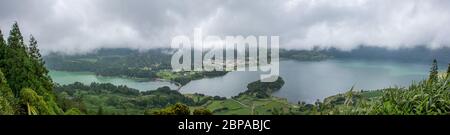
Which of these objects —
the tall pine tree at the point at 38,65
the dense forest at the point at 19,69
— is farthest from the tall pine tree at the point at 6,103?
the tall pine tree at the point at 38,65

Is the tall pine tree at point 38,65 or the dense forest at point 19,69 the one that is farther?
the tall pine tree at point 38,65

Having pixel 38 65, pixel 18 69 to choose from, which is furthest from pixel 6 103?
pixel 38 65

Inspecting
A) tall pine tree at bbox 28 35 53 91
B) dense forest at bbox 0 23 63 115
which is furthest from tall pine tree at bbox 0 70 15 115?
tall pine tree at bbox 28 35 53 91

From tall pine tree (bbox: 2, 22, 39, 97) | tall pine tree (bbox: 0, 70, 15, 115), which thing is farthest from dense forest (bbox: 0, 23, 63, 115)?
tall pine tree (bbox: 0, 70, 15, 115)

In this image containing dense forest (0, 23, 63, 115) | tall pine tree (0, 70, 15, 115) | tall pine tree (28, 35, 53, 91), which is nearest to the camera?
tall pine tree (0, 70, 15, 115)

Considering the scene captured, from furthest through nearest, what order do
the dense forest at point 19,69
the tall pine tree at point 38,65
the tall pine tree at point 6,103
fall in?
the tall pine tree at point 38,65 < the dense forest at point 19,69 < the tall pine tree at point 6,103

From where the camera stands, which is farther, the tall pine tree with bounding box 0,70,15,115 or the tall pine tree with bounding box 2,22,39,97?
the tall pine tree with bounding box 2,22,39,97

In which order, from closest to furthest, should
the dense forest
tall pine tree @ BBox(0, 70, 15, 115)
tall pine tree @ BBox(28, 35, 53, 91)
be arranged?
tall pine tree @ BBox(0, 70, 15, 115), the dense forest, tall pine tree @ BBox(28, 35, 53, 91)

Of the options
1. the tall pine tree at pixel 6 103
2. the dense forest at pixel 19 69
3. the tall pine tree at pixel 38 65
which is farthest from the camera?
the tall pine tree at pixel 38 65

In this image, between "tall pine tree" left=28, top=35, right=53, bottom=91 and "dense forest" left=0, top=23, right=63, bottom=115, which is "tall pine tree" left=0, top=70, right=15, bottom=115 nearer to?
"dense forest" left=0, top=23, right=63, bottom=115

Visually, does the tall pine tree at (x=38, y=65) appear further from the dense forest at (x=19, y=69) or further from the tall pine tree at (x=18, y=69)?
the tall pine tree at (x=18, y=69)
